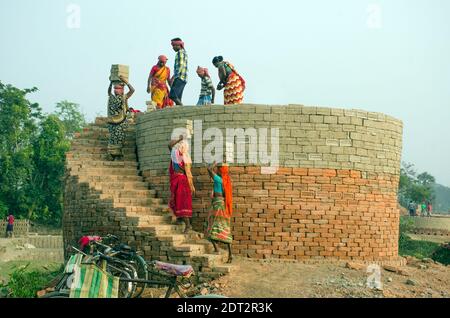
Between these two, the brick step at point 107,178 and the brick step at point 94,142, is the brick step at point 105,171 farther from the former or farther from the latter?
the brick step at point 94,142

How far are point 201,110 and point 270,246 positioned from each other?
2.82 m

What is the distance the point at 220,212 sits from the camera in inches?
386

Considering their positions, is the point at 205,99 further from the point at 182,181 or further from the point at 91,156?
the point at 182,181

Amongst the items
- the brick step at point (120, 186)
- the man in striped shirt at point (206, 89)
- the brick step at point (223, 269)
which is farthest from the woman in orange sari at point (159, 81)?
the brick step at point (223, 269)

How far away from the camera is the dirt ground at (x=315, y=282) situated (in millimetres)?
8766

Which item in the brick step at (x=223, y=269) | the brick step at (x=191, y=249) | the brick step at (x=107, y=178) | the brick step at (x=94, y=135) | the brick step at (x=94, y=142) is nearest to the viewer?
the brick step at (x=223, y=269)

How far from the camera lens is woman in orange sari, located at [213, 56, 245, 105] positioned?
11992 millimetres

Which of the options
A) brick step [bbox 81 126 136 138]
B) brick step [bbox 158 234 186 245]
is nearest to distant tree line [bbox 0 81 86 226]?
brick step [bbox 81 126 136 138]

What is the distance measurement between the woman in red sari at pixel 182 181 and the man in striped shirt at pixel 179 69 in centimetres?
306

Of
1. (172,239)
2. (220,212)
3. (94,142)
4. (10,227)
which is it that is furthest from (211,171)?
(10,227)

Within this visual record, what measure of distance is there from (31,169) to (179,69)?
25429 millimetres

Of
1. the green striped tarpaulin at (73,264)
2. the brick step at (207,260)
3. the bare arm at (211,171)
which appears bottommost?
the brick step at (207,260)

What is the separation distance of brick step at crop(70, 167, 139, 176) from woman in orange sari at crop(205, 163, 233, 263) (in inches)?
104
